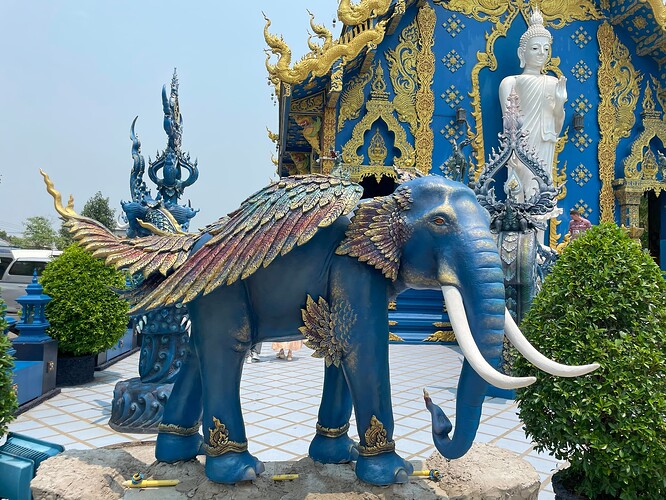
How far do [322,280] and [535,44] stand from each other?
352 inches

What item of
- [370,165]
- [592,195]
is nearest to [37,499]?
[370,165]

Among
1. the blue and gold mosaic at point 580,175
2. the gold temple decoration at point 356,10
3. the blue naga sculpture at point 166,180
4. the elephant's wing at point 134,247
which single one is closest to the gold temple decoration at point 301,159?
the gold temple decoration at point 356,10

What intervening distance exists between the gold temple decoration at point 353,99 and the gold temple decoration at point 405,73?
0.58 meters

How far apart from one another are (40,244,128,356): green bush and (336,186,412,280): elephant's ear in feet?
16.0

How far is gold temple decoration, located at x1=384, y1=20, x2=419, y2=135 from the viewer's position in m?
9.71

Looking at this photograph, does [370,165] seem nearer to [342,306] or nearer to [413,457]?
[413,457]

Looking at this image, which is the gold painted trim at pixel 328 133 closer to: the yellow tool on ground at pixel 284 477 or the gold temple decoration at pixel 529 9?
the gold temple decoration at pixel 529 9

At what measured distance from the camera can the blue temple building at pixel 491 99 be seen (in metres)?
9.53

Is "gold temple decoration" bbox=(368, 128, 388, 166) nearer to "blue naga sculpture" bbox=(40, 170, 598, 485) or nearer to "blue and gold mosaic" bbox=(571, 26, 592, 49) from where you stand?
"blue and gold mosaic" bbox=(571, 26, 592, 49)

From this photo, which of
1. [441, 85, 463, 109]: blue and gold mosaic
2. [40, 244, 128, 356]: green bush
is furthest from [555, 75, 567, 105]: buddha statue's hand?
[40, 244, 128, 356]: green bush

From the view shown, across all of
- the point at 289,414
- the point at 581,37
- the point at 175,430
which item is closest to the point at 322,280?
the point at 175,430

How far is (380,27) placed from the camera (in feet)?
27.9

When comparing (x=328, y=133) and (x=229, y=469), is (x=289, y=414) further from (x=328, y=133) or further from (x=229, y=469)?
(x=328, y=133)

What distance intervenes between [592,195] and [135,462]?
10.1m
